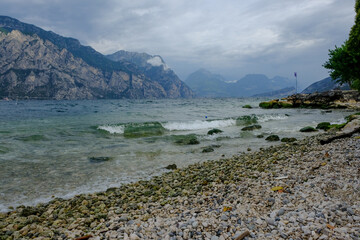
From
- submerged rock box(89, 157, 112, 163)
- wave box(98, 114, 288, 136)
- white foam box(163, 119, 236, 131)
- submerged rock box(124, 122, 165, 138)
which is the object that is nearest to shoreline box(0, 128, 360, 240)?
submerged rock box(89, 157, 112, 163)

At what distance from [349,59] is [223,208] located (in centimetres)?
3709

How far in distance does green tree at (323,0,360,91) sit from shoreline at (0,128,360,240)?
2200cm

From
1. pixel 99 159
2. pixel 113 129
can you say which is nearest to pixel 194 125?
pixel 113 129

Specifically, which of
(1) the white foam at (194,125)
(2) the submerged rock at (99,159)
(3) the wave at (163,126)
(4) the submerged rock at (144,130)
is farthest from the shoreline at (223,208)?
(1) the white foam at (194,125)

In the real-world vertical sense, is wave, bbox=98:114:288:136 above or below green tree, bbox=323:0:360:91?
below

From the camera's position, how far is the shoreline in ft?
14.8

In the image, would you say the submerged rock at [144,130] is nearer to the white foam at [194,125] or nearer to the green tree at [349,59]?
the white foam at [194,125]

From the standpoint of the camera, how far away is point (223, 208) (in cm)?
574

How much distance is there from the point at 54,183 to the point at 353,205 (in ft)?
36.0

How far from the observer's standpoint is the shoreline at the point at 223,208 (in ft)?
14.8

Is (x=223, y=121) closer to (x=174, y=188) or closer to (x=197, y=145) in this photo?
(x=197, y=145)

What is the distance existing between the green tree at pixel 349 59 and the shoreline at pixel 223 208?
72.2ft

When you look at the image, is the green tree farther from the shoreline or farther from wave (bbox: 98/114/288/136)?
the shoreline

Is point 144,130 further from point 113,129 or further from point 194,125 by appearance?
point 194,125
